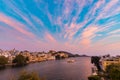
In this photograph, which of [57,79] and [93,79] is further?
[57,79]

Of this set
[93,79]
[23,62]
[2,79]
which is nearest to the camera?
[93,79]

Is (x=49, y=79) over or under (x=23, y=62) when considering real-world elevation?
under

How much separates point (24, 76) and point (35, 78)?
121 cm

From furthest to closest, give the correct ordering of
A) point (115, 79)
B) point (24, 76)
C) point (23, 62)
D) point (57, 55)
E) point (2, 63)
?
point (57, 55) → point (23, 62) → point (2, 63) → point (115, 79) → point (24, 76)

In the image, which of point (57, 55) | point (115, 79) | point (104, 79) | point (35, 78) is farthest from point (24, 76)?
point (57, 55)

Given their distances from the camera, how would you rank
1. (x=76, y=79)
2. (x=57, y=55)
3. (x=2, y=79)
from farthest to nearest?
(x=57, y=55) → (x=2, y=79) → (x=76, y=79)

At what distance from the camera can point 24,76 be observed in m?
22.1

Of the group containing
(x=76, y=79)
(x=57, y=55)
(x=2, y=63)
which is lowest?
(x=76, y=79)

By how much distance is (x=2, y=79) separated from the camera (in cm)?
4512

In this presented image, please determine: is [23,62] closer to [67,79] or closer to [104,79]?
[67,79]

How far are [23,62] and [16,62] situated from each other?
3.59 m

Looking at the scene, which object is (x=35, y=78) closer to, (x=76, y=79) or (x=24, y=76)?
(x=24, y=76)

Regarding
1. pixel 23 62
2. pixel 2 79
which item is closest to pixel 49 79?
pixel 2 79

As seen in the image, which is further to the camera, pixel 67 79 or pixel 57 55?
pixel 57 55
